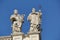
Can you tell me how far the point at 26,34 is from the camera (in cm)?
5688

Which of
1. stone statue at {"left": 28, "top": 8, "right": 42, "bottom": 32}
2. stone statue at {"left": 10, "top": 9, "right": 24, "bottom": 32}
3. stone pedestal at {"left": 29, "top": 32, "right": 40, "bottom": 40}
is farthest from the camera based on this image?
stone statue at {"left": 10, "top": 9, "right": 24, "bottom": 32}

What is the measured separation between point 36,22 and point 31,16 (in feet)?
2.23

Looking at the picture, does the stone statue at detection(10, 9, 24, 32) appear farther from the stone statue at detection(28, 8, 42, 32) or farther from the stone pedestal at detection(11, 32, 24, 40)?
the stone statue at detection(28, 8, 42, 32)

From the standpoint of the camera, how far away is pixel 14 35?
56.6 meters

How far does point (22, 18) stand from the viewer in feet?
188

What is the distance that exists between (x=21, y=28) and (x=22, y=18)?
756 millimetres

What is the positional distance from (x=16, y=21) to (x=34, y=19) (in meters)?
1.35

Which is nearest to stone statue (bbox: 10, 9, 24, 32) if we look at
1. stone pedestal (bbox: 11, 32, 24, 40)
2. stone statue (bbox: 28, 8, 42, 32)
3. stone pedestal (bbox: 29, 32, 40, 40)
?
stone pedestal (bbox: 11, 32, 24, 40)

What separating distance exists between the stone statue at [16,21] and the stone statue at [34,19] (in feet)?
2.19

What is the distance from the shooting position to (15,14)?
57469mm

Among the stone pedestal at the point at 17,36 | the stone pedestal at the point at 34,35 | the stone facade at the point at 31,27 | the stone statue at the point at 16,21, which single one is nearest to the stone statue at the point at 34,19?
the stone facade at the point at 31,27

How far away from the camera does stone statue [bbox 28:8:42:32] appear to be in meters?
56.4

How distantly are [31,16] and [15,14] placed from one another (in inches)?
49.7

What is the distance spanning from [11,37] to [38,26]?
84.6 inches
